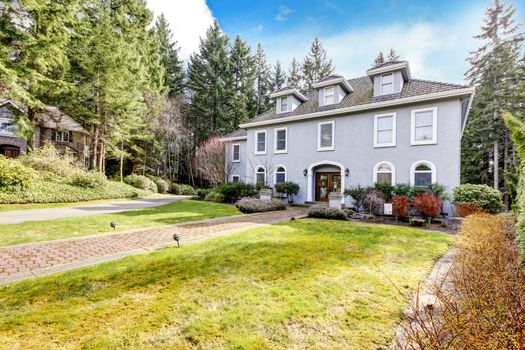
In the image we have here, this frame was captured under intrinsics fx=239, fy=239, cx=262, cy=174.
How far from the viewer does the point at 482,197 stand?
10000 mm

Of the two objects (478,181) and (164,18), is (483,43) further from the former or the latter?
(164,18)

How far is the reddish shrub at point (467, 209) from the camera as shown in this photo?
9802 millimetres

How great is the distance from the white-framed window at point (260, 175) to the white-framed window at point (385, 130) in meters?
7.86

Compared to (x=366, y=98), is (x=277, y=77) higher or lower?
higher

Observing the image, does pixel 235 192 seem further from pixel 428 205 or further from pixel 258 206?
pixel 428 205

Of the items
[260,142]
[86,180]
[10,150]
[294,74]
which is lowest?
[86,180]

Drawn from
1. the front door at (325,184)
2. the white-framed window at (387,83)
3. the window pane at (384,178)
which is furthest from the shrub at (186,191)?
the white-framed window at (387,83)

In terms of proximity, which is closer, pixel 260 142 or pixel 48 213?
pixel 48 213

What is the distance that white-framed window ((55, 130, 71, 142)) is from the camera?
2503cm

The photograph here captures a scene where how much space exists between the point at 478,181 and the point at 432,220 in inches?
753

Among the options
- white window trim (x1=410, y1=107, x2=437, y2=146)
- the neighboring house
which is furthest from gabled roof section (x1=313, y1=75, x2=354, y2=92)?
the neighboring house

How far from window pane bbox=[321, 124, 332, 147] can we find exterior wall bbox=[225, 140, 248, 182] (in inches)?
284

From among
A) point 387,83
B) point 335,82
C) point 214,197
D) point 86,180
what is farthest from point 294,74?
point 86,180

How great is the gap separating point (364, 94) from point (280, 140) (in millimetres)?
6081
